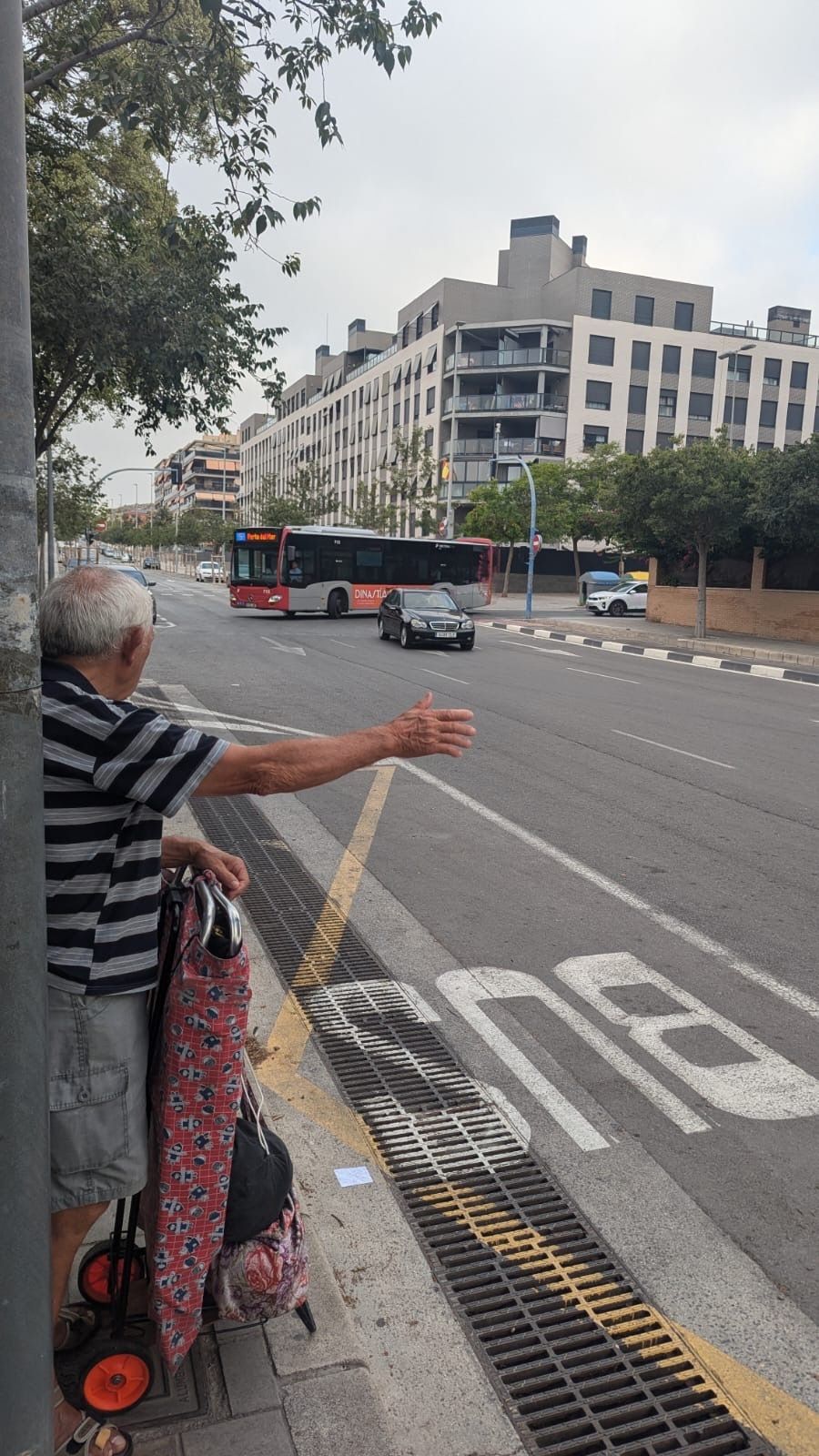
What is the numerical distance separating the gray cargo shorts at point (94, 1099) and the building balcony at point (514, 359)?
61800 millimetres

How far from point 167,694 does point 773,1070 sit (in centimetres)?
1150

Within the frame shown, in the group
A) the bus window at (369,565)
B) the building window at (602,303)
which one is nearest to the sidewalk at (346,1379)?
the bus window at (369,565)

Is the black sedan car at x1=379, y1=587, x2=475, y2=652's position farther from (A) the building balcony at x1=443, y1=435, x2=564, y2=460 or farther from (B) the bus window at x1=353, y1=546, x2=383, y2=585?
(A) the building balcony at x1=443, y1=435, x2=564, y2=460

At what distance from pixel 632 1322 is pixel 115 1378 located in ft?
4.29

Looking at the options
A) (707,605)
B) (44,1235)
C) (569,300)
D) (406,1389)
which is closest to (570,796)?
(406,1389)

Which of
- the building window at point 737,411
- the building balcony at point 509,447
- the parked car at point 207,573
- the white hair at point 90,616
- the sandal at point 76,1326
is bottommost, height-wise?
the parked car at point 207,573

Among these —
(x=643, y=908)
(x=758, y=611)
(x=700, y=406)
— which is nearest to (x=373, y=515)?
(x=700, y=406)

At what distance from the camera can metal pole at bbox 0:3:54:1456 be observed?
166 centimetres

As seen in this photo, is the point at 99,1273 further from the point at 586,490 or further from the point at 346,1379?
the point at 586,490

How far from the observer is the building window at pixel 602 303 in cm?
6194

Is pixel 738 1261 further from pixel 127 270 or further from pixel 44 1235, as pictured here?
pixel 127 270

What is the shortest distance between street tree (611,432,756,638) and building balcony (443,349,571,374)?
34.3m

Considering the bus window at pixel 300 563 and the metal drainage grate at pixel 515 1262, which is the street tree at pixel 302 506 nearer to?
the bus window at pixel 300 563

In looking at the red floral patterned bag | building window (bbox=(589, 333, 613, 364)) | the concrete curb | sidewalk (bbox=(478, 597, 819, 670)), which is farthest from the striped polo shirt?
building window (bbox=(589, 333, 613, 364))
